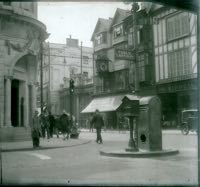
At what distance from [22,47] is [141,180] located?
50.2ft

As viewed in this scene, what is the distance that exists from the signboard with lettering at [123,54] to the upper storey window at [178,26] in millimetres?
18582

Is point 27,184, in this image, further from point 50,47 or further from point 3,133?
point 50,47

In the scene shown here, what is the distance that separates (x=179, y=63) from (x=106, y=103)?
1433cm

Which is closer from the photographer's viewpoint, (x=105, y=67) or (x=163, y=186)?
(x=163, y=186)

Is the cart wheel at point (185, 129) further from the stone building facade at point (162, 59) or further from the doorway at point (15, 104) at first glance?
the doorway at point (15, 104)

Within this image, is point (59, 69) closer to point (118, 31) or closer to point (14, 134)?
point (118, 31)

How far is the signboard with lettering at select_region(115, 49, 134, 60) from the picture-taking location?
12560mm

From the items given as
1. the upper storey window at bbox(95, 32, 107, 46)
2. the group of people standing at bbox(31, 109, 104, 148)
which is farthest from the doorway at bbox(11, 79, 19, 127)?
the upper storey window at bbox(95, 32, 107, 46)

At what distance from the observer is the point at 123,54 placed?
12859mm

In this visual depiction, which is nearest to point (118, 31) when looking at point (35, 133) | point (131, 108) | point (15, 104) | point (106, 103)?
point (106, 103)

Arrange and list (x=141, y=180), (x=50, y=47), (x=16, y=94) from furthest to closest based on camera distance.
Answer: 1. (x=50, y=47)
2. (x=16, y=94)
3. (x=141, y=180)

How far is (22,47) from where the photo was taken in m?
21.1

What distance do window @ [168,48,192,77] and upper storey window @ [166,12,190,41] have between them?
1.36 m

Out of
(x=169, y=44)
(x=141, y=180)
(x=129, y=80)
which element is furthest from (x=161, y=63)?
(x=141, y=180)
